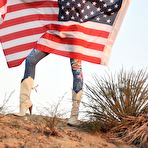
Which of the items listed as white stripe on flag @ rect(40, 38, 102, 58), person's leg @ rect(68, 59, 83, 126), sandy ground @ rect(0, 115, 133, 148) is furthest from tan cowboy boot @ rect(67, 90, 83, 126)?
white stripe on flag @ rect(40, 38, 102, 58)

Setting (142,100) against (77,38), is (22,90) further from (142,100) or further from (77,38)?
(142,100)

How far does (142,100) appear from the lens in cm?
754

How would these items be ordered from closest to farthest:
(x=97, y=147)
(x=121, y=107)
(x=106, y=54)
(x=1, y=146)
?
(x=1, y=146), (x=97, y=147), (x=121, y=107), (x=106, y=54)

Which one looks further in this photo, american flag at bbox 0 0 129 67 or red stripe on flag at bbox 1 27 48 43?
red stripe on flag at bbox 1 27 48 43

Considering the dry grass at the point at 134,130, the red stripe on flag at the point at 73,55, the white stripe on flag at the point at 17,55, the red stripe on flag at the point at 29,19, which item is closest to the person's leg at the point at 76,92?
the red stripe on flag at the point at 73,55

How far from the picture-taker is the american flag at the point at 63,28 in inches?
310

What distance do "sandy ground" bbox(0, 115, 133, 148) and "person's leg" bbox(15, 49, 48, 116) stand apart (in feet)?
0.66

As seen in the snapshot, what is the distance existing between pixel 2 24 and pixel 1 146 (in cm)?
289

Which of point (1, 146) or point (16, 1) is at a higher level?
point (16, 1)

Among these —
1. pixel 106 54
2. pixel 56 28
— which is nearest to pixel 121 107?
pixel 106 54

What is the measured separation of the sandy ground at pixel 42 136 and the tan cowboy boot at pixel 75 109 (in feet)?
0.35

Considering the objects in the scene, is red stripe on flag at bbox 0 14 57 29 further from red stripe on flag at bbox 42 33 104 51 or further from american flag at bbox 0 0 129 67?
red stripe on flag at bbox 42 33 104 51

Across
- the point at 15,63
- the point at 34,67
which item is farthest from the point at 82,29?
the point at 15,63

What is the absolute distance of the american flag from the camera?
786 cm
